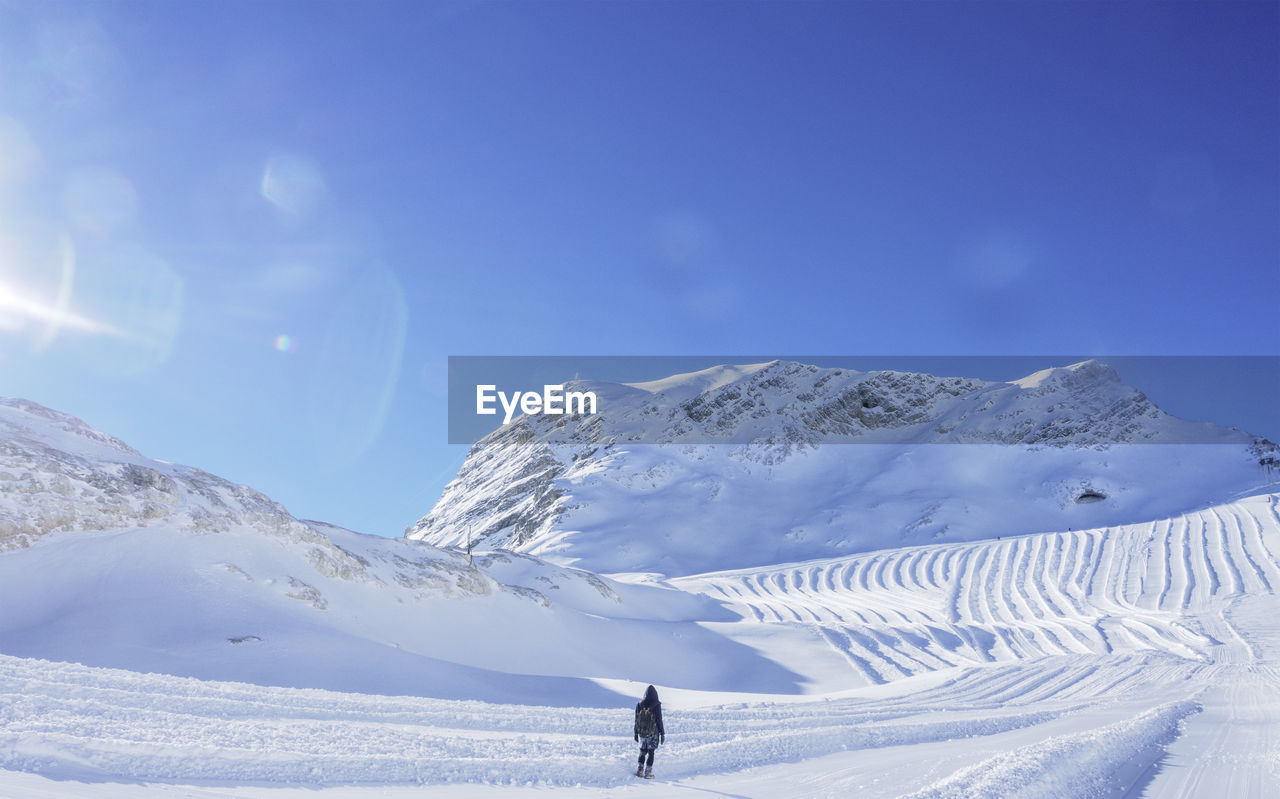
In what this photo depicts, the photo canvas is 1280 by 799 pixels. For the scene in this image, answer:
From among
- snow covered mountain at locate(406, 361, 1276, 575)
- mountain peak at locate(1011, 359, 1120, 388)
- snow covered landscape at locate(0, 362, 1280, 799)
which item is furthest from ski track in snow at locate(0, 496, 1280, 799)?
mountain peak at locate(1011, 359, 1120, 388)

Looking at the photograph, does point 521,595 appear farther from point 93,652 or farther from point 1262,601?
point 1262,601

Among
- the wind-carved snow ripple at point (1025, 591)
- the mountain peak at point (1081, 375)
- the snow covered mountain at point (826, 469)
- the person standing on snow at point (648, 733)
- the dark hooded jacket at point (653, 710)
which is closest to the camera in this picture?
the person standing on snow at point (648, 733)

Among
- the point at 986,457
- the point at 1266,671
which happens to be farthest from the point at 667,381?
the point at 1266,671

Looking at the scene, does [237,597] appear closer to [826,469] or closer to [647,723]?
[647,723]

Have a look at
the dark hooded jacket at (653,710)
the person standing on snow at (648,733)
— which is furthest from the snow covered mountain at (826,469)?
the person standing on snow at (648,733)

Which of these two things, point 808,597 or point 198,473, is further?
point 808,597

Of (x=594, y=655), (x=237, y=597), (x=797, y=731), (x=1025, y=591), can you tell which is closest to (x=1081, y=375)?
(x=1025, y=591)

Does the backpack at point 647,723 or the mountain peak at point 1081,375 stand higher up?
the mountain peak at point 1081,375

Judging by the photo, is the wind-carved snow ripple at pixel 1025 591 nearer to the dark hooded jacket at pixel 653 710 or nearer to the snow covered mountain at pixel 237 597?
the snow covered mountain at pixel 237 597
